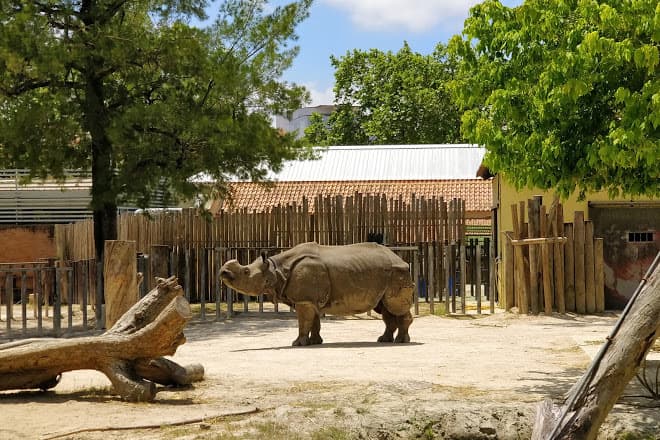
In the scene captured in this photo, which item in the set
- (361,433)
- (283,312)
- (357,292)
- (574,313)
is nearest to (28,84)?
(283,312)

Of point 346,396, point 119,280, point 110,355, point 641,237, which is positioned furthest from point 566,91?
point 641,237

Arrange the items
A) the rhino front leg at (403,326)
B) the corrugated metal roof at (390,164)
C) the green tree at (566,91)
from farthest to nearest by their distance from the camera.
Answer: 1. the corrugated metal roof at (390,164)
2. the rhino front leg at (403,326)
3. the green tree at (566,91)

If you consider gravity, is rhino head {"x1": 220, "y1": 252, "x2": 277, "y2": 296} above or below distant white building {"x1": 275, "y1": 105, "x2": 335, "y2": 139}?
below

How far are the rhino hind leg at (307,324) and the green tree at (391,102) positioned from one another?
33.9m

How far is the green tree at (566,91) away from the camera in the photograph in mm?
9102

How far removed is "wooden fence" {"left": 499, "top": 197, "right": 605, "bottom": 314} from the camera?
18750mm

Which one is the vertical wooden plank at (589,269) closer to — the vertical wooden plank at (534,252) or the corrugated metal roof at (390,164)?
the vertical wooden plank at (534,252)

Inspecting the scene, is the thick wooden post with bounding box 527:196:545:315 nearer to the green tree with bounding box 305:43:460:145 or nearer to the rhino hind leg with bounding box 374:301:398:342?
the rhino hind leg with bounding box 374:301:398:342

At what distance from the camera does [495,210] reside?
2384 cm

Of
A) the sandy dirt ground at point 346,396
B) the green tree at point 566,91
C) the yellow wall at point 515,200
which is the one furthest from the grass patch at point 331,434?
the yellow wall at point 515,200

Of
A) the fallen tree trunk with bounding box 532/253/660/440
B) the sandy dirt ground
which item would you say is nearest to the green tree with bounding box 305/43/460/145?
the sandy dirt ground

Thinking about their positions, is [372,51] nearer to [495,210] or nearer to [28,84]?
[495,210]

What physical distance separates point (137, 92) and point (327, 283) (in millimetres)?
7333

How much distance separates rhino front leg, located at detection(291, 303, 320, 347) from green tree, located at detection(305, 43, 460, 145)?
34068 millimetres
